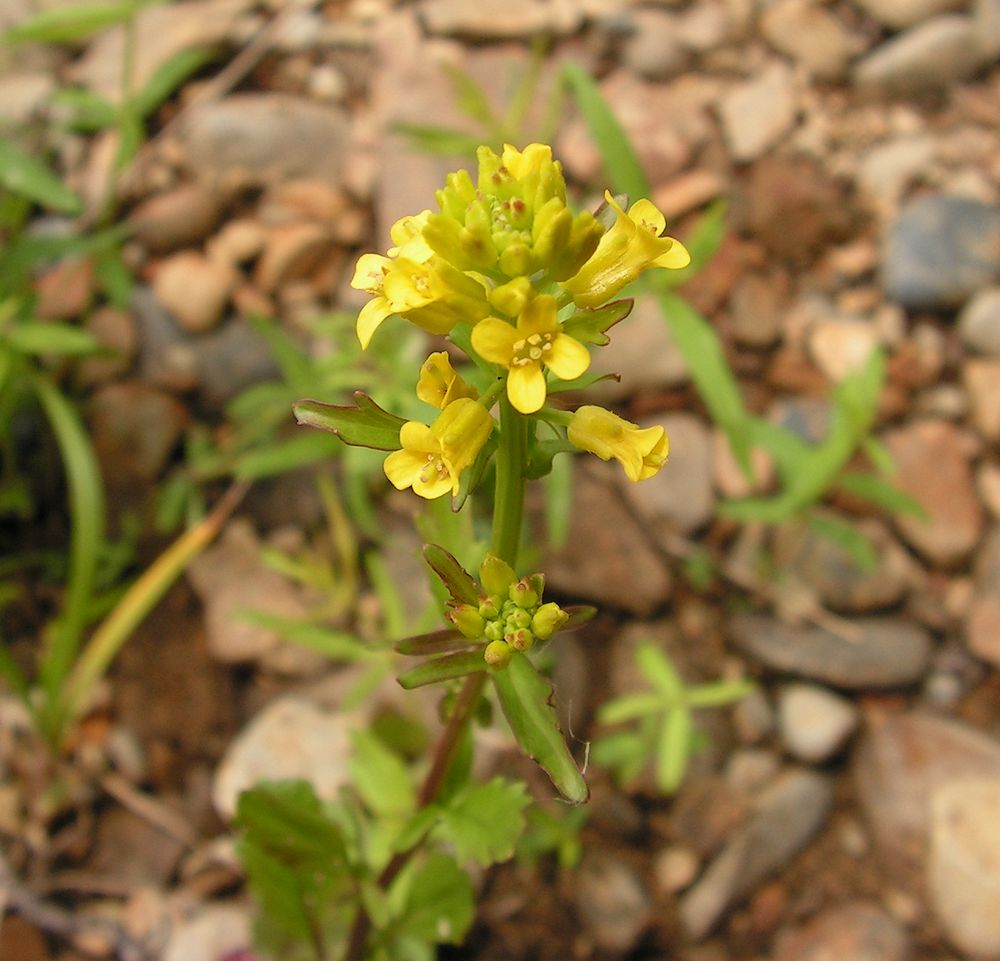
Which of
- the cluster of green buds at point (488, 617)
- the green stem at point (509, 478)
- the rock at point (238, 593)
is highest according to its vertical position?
the green stem at point (509, 478)

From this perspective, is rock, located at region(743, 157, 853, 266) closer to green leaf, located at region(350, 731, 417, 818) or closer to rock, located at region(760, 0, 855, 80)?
rock, located at region(760, 0, 855, 80)

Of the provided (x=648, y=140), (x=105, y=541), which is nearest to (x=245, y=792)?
(x=105, y=541)

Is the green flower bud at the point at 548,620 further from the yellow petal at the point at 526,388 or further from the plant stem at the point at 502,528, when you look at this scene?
the yellow petal at the point at 526,388

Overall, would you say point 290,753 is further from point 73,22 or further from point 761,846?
point 73,22

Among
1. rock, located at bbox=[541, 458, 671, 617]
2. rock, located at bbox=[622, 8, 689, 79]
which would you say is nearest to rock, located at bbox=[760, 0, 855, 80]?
rock, located at bbox=[622, 8, 689, 79]

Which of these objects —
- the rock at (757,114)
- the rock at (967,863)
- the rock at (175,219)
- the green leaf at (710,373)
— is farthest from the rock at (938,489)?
the rock at (175,219)

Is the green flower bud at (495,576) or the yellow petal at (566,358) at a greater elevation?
the yellow petal at (566,358)
